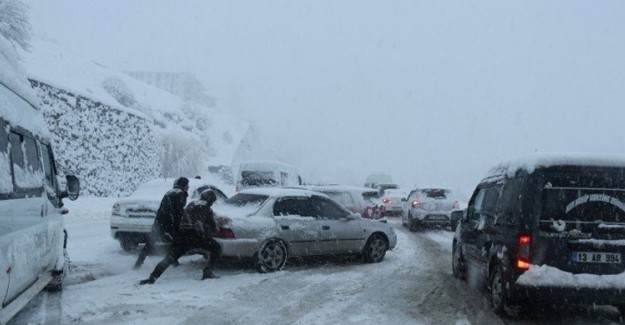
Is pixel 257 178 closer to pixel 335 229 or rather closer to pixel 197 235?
pixel 335 229

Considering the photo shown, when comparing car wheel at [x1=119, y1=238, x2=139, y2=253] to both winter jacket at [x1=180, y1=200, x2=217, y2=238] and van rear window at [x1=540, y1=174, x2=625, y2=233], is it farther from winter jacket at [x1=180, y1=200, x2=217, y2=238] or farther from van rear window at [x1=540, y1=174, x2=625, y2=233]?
van rear window at [x1=540, y1=174, x2=625, y2=233]

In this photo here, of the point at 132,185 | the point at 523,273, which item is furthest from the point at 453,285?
the point at 132,185

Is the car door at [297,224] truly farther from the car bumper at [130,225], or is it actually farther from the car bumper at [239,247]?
the car bumper at [130,225]

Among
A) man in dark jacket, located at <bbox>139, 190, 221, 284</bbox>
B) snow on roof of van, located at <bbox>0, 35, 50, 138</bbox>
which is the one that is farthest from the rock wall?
snow on roof of van, located at <bbox>0, 35, 50, 138</bbox>

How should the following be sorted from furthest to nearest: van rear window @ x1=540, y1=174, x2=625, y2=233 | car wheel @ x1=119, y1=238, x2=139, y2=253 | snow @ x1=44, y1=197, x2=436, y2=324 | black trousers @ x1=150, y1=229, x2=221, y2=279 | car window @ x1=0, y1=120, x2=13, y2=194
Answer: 1. car wheel @ x1=119, y1=238, x2=139, y2=253
2. black trousers @ x1=150, y1=229, x2=221, y2=279
3. snow @ x1=44, y1=197, x2=436, y2=324
4. van rear window @ x1=540, y1=174, x2=625, y2=233
5. car window @ x1=0, y1=120, x2=13, y2=194

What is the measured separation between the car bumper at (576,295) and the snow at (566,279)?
43 mm

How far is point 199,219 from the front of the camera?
8.59 meters

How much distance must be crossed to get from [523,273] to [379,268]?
179 inches

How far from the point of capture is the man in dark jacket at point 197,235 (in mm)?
8398

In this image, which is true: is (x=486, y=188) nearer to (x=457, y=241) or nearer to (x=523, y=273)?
(x=457, y=241)

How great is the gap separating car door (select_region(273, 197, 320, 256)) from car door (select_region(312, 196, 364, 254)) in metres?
0.17

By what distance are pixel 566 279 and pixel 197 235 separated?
5.21m

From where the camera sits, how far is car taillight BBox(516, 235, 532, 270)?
239 inches

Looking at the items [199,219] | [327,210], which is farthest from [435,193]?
[199,219]
